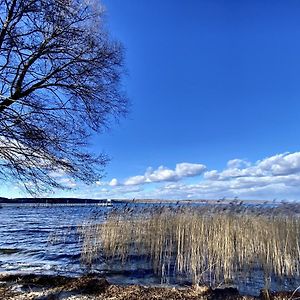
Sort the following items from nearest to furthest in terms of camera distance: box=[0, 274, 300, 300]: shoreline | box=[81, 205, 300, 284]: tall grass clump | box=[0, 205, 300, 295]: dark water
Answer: box=[0, 274, 300, 300]: shoreline, box=[0, 205, 300, 295]: dark water, box=[81, 205, 300, 284]: tall grass clump

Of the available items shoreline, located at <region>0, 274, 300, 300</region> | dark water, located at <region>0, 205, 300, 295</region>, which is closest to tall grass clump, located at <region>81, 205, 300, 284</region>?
dark water, located at <region>0, 205, 300, 295</region>

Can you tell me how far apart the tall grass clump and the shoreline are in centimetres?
197

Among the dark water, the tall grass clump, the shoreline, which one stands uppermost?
the tall grass clump

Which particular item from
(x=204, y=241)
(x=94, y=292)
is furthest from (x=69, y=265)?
(x=94, y=292)

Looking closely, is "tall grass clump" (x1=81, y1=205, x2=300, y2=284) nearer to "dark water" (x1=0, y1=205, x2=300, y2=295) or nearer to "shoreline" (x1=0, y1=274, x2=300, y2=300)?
"dark water" (x1=0, y1=205, x2=300, y2=295)

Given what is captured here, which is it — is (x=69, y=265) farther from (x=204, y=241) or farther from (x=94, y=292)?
(x=94, y=292)

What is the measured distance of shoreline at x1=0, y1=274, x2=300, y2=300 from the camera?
6.35 metres

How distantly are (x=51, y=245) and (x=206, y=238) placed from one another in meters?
8.31

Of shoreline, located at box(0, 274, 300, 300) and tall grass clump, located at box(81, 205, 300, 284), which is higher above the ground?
tall grass clump, located at box(81, 205, 300, 284)

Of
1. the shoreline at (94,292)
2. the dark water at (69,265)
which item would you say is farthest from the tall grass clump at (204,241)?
the shoreline at (94,292)

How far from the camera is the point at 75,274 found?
10664 millimetres

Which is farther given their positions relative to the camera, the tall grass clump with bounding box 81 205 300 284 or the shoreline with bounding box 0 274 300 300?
the tall grass clump with bounding box 81 205 300 284

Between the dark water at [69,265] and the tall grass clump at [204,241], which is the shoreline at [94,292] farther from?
the dark water at [69,265]

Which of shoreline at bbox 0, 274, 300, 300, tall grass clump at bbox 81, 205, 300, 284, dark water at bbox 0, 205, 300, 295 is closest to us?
shoreline at bbox 0, 274, 300, 300
